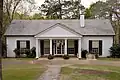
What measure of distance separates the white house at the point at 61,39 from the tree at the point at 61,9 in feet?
77.7

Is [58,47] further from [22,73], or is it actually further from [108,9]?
[22,73]

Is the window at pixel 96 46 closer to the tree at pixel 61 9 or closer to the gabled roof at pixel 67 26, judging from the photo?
the gabled roof at pixel 67 26

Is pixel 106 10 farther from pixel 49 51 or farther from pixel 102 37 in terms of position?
pixel 49 51

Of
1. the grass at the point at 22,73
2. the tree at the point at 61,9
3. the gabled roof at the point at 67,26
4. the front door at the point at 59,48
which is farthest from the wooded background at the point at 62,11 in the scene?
the grass at the point at 22,73

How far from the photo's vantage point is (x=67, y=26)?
3469cm

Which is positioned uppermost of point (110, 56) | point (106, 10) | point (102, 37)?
point (106, 10)

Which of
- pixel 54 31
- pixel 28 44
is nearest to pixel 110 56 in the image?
pixel 54 31

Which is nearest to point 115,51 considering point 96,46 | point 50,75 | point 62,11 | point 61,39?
point 96,46

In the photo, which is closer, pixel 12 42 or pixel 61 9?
pixel 12 42

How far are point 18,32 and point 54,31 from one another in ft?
16.6

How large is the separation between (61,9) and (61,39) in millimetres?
26134

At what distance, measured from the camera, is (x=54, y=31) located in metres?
33.7

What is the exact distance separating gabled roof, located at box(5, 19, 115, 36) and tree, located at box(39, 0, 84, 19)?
70.4 feet

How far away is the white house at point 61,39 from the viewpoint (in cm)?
3359
